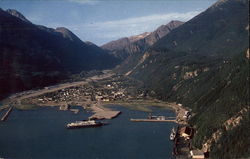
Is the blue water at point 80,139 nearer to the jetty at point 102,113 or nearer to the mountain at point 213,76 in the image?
the jetty at point 102,113

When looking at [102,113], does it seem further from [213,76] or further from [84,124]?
[213,76]

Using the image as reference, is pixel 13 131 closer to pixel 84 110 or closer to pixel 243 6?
pixel 84 110

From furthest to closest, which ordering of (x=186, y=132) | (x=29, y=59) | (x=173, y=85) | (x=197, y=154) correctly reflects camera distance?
(x=29, y=59) < (x=173, y=85) < (x=186, y=132) < (x=197, y=154)

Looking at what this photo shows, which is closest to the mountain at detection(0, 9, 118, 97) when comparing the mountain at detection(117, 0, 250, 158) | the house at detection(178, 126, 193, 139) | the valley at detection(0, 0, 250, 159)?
the valley at detection(0, 0, 250, 159)

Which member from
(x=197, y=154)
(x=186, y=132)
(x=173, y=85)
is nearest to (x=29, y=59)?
(x=173, y=85)

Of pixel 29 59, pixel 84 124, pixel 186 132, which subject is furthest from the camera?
pixel 29 59
